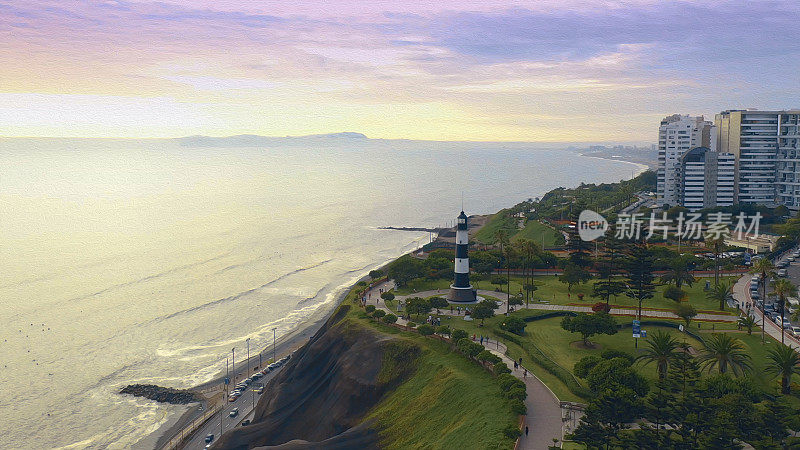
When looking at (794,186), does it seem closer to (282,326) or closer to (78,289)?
(282,326)

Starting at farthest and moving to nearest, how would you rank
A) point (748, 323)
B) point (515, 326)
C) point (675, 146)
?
point (675, 146)
point (515, 326)
point (748, 323)

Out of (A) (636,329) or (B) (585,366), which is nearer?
(B) (585,366)

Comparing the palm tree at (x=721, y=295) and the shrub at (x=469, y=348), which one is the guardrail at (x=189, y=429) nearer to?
the shrub at (x=469, y=348)

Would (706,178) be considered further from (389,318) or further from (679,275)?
(389,318)

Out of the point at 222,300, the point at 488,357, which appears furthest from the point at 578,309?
the point at 222,300

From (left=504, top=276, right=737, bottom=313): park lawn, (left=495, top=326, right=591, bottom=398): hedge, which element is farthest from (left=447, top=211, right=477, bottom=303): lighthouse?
(left=495, top=326, right=591, bottom=398): hedge
